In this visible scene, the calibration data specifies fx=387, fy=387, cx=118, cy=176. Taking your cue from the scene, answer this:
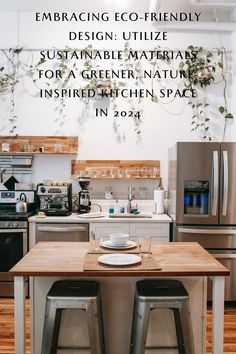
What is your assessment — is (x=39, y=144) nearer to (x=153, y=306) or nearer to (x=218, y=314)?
(x=153, y=306)

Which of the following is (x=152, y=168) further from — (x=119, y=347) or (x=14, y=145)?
(x=119, y=347)

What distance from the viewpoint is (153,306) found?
2.12 m

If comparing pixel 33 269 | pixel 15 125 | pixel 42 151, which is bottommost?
pixel 33 269

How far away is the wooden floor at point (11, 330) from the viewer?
2994mm

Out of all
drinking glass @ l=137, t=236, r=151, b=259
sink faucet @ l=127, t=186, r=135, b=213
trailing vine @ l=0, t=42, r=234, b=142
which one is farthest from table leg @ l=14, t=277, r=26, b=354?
trailing vine @ l=0, t=42, r=234, b=142

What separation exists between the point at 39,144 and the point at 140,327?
292 cm

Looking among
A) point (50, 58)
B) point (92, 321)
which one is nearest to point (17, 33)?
point (50, 58)

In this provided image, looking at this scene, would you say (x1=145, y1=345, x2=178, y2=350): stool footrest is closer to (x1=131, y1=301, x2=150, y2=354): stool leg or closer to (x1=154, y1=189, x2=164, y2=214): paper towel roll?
(x1=131, y1=301, x2=150, y2=354): stool leg

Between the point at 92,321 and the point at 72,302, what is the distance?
0.49ft

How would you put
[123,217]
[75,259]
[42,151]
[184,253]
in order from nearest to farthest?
[75,259], [184,253], [123,217], [42,151]

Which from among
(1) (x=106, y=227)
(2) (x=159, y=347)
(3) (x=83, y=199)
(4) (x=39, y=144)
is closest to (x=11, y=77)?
(4) (x=39, y=144)

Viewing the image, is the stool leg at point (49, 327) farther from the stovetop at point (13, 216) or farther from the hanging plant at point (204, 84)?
the hanging plant at point (204, 84)

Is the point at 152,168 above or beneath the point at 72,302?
above

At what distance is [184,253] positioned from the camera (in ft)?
8.10
